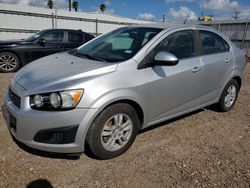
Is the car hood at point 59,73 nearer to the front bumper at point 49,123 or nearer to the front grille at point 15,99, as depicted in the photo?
the front grille at point 15,99

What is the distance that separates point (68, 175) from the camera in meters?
2.63

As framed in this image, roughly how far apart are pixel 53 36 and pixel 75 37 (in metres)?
0.79

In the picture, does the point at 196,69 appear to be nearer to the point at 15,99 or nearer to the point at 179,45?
the point at 179,45

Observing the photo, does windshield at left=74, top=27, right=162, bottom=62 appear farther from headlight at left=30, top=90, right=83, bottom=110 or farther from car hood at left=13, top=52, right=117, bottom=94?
headlight at left=30, top=90, right=83, bottom=110

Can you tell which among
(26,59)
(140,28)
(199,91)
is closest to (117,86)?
(140,28)

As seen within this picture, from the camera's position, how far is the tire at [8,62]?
742 centimetres

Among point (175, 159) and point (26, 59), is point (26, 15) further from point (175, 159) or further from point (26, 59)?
point (175, 159)

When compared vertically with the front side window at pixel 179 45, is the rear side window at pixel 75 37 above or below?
below

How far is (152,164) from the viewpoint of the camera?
9.52ft

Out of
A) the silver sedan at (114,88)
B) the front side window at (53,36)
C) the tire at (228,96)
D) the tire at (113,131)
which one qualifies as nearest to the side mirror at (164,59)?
the silver sedan at (114,88)

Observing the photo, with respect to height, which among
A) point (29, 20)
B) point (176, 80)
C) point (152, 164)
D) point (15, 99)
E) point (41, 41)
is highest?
point (29, 20)

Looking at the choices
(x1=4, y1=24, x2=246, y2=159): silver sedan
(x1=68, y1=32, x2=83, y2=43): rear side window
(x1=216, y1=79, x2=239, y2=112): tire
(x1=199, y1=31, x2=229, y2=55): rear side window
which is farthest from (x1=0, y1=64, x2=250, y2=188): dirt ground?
(x1=68, y1=32, x2=83, y2=43): rear side window

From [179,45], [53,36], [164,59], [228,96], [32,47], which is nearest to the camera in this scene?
[164,59]

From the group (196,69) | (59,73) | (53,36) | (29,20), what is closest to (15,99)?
(59,73)
